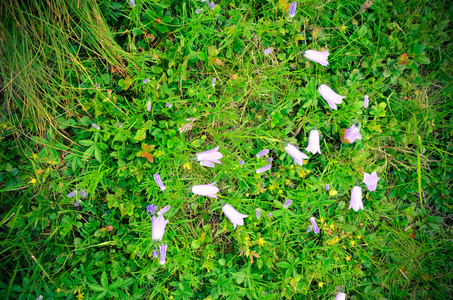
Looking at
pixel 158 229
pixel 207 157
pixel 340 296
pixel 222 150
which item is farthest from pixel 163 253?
pixel 340 296

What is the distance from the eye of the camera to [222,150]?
225 centimetres

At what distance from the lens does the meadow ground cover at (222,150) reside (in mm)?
2053

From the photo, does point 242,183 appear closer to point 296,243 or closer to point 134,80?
point 296,243

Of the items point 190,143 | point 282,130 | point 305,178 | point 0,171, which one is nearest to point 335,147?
point 305,178

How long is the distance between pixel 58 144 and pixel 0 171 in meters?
0.49

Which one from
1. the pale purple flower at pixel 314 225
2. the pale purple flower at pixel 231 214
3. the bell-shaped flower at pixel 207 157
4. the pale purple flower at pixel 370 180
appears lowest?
the pale purple flower at pixel 314 225

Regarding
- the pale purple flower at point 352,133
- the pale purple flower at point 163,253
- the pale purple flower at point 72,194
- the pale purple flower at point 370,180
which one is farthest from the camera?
the pale purple flower at point 370,180

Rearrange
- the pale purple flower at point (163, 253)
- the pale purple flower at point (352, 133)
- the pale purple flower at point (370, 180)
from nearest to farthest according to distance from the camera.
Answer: the pale purple flower at point (163, 253) → the pale purple flower at point (352, 133) → the pale purple flower at point (370, 180)

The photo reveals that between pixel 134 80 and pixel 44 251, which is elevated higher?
pixel 134 80

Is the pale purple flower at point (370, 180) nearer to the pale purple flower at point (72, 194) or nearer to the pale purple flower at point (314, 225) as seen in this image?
the pale purple flower at point (314, 225)

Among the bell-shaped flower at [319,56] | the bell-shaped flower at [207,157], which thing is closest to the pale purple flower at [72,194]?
the bell-shaped flower at [207,157]

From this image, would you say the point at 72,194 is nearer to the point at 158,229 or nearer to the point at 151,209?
the point at 151,209

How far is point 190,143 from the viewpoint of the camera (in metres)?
2.17

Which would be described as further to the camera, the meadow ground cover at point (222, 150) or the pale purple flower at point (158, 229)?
the meadow ground cover at point (222, 150)
